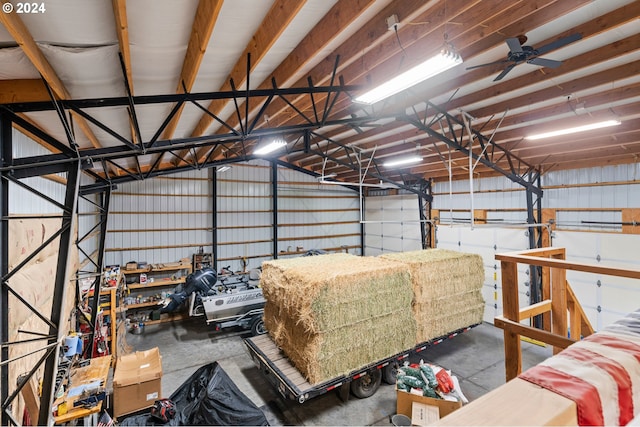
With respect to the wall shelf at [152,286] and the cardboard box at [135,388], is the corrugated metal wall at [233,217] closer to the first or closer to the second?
the wall shelf at [152,286]

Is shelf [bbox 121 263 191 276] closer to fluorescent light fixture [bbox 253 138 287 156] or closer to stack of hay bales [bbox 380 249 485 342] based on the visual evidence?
fluorescent light fixture [bbox 253 138 287 156]

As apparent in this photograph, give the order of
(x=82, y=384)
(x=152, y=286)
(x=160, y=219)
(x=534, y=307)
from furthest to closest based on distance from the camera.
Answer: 1. (x=160, y=219)
2. (x=152, y=286)
3. (x=82, y=384)
4. (x=534, y=307)

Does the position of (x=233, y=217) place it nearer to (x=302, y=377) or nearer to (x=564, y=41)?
(x=302, y=377)

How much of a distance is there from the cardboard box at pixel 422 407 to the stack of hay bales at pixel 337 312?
778 millimetres

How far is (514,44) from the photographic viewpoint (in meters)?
2.78

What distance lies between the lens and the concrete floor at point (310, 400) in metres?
4.74

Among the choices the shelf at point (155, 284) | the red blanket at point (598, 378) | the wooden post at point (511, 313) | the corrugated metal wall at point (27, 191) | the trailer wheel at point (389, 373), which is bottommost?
the trailer wheel at point (389, 373)

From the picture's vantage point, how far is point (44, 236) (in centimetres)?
410

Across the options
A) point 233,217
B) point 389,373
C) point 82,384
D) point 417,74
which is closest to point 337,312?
point 389,373

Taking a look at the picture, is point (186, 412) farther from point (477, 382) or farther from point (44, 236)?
point (477, 382)

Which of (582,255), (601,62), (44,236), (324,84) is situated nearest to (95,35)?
(324,84)

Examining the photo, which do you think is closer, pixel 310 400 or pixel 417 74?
pixel 417 74

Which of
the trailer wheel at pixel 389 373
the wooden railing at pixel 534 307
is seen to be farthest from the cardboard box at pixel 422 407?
the wooden railing at pixel 534 307

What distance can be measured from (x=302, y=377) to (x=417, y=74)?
436 cm
